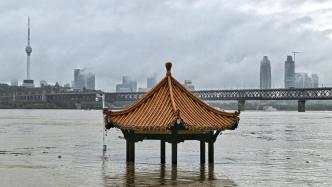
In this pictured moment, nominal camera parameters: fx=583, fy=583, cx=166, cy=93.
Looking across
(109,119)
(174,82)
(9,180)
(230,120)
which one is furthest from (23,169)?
(230,120)

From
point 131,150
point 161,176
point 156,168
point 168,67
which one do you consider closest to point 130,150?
point 131,150

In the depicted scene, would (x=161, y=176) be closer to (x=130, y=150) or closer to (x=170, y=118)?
(x=170, y=118)

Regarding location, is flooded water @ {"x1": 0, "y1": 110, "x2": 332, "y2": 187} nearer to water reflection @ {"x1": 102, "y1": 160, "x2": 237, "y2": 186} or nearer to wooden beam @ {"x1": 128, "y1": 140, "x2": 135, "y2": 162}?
water reflection @ {"x1": 102, "y1": 160, "x2": 237, "y2": 186}

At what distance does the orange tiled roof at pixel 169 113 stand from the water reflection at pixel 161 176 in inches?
83.5

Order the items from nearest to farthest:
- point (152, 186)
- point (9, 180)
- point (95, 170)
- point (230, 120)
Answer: point (152, 186), point (9, 180), point (230, 120), point (95, 170)

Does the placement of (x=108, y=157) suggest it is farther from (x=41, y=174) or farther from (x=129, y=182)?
(x=129, y=182)

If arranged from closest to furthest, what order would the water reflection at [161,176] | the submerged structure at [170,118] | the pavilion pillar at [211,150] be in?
the water reflection at [161,176] → the submerged structure at [170,118] → the pavilion pillar at [211,150]

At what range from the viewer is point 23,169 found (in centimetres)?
2783

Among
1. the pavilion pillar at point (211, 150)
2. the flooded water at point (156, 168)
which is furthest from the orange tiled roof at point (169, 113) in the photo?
the flooded water at point (156, 168)

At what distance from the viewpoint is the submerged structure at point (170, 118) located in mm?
23609

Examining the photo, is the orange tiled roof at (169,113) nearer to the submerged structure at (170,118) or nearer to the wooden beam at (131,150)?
the submerged structure at (170,118)

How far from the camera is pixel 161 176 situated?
24828 millimetres

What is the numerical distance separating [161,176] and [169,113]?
112 inches

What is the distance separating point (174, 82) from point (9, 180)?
815 centimetres
